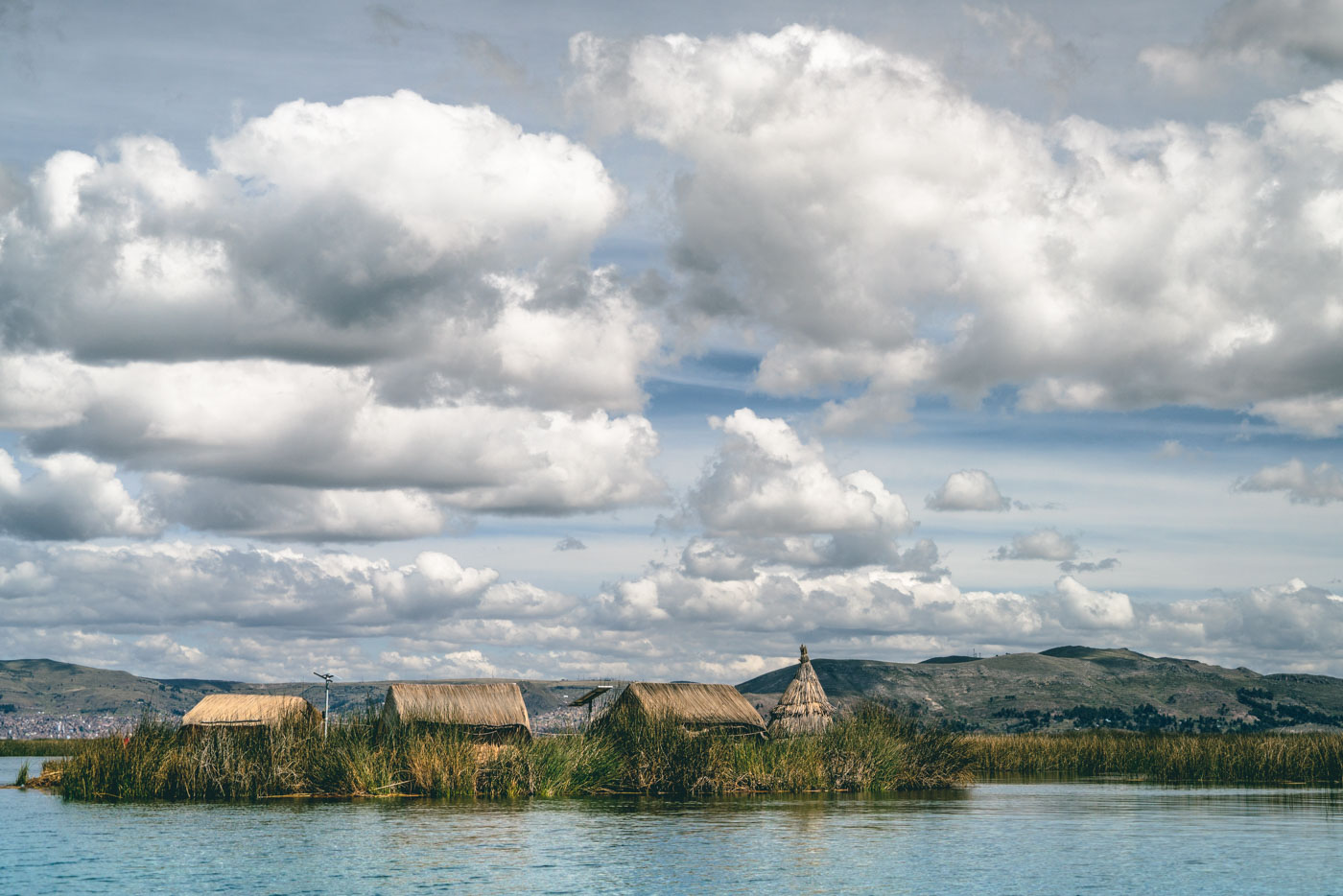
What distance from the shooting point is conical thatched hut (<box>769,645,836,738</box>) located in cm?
5412

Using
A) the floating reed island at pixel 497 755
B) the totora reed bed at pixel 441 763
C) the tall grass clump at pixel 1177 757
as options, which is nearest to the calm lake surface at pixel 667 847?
the totora reed bed at pixel 441 763

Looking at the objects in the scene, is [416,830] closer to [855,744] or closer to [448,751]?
[448,751]

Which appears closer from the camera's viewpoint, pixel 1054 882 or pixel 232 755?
pixel 1054 882

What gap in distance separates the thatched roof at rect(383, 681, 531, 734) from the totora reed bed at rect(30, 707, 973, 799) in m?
3.92

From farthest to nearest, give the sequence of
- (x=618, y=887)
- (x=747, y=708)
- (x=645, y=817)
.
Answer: (x=747, y=708) < (x=645, y=817) < (x=618, y=887)

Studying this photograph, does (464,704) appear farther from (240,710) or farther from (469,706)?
(240,710)

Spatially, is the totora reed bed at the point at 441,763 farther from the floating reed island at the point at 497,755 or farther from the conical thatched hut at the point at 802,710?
the conical thatched hut at the point at 802,710

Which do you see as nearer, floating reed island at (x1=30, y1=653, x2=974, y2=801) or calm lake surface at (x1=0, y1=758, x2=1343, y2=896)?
calm lake surface at (x1=0, y1=758, x2=1343, y2=896)

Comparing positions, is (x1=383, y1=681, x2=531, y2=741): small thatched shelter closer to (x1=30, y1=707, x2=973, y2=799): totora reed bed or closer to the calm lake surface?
(x1=30, y1=707, x2=973, y2=799): totora reed bed

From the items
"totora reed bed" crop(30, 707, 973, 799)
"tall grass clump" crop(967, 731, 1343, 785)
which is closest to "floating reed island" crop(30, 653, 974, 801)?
"totora reed bed" crop(30, 707, 973, 799)

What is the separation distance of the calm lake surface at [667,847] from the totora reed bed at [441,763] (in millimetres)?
1539

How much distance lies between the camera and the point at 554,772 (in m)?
44.6

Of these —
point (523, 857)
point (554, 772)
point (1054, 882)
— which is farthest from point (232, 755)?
point (1054, 882)

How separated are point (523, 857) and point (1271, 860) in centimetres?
1647
